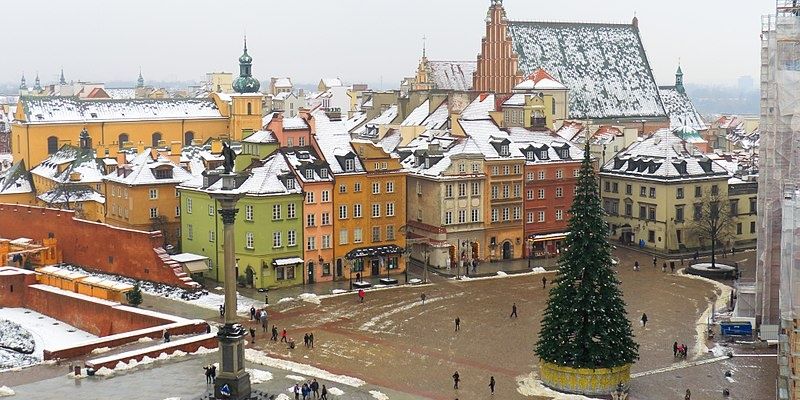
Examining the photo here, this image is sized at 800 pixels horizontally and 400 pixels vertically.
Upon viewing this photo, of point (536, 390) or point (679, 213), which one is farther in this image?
point (679, 213)

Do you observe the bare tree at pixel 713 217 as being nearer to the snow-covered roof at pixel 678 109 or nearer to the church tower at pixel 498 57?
the church tower at pixel 498 57

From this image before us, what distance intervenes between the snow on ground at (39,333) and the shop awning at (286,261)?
40.6 feet

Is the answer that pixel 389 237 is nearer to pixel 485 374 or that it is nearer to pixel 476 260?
pixel 476 260

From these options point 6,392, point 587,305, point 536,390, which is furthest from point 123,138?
point 587,305

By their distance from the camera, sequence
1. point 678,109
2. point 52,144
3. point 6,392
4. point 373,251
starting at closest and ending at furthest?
point 6,392 → point 373,251 → point 52,144 → point 678,109

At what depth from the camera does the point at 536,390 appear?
42688 mm

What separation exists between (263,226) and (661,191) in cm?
2899

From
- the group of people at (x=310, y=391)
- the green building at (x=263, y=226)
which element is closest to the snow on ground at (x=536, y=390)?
the group of people at (x=310, y=391)

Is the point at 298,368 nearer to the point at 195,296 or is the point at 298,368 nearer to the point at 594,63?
the point at 195,296

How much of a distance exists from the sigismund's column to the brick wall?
953 inches

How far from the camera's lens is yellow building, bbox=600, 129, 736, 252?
77188mm

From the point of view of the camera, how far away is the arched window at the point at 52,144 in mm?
90312

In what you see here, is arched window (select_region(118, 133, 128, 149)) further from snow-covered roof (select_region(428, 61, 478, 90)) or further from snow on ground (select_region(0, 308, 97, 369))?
snow on ground (select_region(0, 308, 97, 369))

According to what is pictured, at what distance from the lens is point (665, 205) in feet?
252
